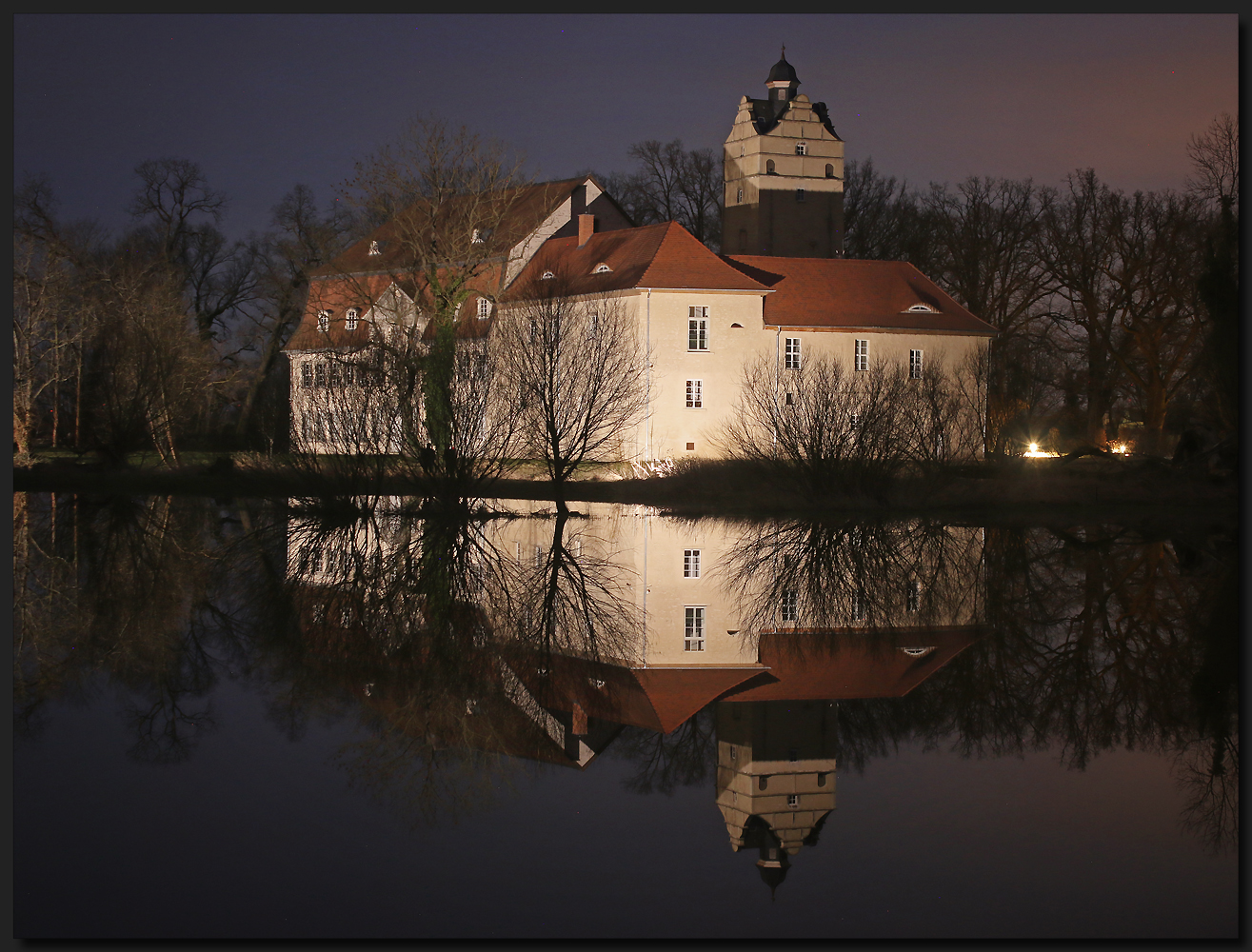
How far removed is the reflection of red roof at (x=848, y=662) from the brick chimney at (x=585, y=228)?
119 ft

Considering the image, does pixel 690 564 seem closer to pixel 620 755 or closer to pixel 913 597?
pixel 913 597

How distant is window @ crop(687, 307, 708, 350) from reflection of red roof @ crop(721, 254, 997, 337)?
260 cm

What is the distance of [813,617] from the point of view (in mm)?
14484

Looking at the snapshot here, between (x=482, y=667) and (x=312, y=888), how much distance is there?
4.94 meters

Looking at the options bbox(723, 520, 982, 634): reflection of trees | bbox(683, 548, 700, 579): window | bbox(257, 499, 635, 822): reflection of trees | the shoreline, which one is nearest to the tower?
the shoreline

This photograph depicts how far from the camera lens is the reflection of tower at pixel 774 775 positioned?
23.4 ft

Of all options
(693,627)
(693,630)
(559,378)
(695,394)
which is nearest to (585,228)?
(695,394)

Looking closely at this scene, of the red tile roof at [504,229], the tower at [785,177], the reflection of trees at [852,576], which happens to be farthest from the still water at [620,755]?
the tower at [785,177]

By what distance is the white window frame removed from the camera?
13078 millimetres

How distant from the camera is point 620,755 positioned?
347 inches

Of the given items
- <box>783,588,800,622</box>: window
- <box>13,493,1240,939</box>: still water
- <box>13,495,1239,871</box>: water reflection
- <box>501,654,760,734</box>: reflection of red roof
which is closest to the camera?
<box>13,493,1240,939</box>: still water

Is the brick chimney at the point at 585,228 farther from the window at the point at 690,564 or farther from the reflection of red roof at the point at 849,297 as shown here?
the window at the point at 690,564

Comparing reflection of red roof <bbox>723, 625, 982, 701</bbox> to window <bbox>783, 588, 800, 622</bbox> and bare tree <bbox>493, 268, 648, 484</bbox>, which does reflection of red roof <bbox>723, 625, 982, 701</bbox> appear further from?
A: bare tree <bbox>493, 268, 648, 484</bbox>

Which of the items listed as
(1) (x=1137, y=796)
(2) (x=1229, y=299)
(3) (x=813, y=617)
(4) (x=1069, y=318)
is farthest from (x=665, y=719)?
(4) (x=1069, y=318)
